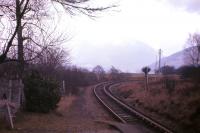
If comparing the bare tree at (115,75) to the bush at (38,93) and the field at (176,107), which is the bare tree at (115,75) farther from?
the bush at (38,93)

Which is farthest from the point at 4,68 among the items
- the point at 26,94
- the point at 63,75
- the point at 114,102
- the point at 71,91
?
the point at 63,75

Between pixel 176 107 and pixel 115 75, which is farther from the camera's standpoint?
pixel 115 75

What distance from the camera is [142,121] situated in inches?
1104

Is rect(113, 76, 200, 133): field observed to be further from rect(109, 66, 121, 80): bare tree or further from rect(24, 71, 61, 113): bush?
rect(109, 66, 121, 80): bare tree

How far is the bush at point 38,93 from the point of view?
2900 centimetres

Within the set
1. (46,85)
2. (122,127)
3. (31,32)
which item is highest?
(31,32)

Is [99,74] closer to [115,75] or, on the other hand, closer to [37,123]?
[115,75]

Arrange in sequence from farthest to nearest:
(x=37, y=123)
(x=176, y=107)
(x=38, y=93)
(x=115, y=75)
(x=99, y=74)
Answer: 1. (x=99, y=74)
2. (x=115, y=75)
3. (x=176, y=107)
4. (x=38, y=93)
5. (x=37, y=123)

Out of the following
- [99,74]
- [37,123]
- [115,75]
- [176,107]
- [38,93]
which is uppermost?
[99,74]

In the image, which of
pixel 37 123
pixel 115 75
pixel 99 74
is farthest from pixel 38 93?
pixel 99 74

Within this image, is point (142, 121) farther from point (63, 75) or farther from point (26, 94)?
point (63, 75)

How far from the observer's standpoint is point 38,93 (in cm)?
2906

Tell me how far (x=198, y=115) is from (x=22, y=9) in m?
10.6

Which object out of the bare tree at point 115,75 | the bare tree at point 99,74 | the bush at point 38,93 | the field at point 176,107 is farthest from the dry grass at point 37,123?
the bare tree at point 115,75
